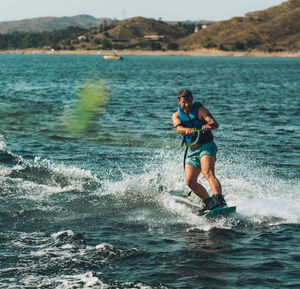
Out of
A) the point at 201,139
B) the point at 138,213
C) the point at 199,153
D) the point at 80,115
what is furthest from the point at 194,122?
the point at 80,115

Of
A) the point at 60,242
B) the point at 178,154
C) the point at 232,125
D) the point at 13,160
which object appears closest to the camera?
the point at 60,242

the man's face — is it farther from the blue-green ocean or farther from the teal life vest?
the blue-green ocean

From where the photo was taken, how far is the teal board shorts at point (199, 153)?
31.7 feet

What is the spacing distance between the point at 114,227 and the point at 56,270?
222 centimetres

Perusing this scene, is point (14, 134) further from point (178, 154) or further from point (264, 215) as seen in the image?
point (264, 215)

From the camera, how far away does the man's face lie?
30.6ft

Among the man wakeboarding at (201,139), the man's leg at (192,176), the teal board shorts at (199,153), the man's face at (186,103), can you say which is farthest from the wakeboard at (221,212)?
the man's face at (186,103)

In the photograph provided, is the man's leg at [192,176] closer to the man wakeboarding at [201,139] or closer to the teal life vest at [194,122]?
the man wakeboarding at [201,139]

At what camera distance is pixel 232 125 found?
23.5m

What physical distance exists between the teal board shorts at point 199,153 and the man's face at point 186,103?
2.63ft

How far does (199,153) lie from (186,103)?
1092 millimetres

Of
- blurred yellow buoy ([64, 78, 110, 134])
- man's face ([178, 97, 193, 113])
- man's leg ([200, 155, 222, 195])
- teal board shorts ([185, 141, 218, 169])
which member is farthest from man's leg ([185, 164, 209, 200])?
blurred yellow buoy ([64, 78, 110, 134])

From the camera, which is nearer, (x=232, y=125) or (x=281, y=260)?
(x=281, y=260)

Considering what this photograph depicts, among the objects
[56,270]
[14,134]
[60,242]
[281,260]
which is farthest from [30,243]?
[14,134]
